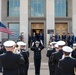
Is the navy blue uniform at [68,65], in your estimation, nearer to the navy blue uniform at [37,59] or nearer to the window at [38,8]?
the navy blue uniform at [37,59]

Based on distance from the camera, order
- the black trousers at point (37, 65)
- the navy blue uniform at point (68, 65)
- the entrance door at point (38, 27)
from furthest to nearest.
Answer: the entrance door at point (38, 27) < the black trousers at point (37, 65) < the navy blue uniform at point (68, 65)

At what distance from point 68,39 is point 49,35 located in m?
3.34

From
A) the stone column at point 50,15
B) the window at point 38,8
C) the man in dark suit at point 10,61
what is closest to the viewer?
the man in dark suit at point 10,61

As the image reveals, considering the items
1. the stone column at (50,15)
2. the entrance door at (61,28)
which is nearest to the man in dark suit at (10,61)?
the stone column at (50,15)

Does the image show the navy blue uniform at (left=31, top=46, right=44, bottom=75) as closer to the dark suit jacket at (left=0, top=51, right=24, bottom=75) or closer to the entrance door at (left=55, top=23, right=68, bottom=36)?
the dark suit jacket at (left=0, top=51, right=24, bottom=75)

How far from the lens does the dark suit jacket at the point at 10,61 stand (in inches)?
340

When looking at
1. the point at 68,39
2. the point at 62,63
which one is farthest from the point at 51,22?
the point at 62,63

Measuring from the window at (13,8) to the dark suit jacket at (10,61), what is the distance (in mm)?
32379

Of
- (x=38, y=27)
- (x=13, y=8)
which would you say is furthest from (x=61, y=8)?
(x=13, y=8)

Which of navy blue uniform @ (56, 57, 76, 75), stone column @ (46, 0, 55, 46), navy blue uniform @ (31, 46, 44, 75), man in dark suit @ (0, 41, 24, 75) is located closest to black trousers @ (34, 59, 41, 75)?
navy blue uniform @ (31, 46, 44, 75)

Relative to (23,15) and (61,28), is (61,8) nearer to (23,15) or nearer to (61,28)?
(61,28)

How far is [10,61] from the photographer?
8.65 meters

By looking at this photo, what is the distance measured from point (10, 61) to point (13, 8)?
32616 mm

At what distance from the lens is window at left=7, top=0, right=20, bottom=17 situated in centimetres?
4088
